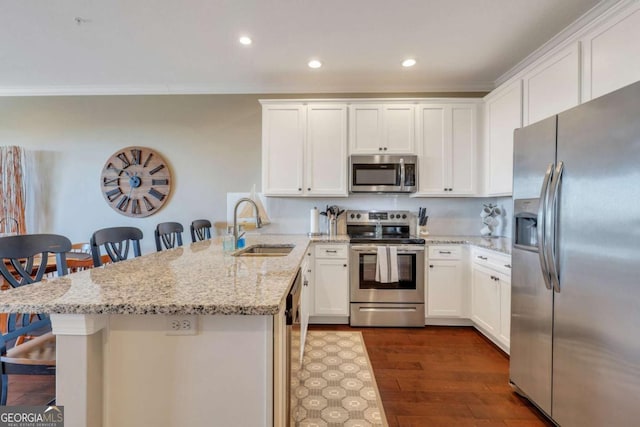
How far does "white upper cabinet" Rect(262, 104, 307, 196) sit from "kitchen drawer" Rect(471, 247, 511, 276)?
1965 millimetres

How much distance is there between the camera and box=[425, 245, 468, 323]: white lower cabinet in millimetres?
A: 2982

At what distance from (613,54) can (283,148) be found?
2714 mm

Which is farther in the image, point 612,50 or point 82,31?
point 82,31

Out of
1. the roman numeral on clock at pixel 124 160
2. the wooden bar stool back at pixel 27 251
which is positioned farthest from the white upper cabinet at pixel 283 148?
the wooden bar stool back at pixel 27 251

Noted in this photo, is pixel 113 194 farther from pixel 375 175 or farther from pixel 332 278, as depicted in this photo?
pixel 375 175

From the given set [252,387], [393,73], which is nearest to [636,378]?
[252,387]

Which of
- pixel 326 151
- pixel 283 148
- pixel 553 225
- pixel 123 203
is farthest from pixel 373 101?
pixel 123 203

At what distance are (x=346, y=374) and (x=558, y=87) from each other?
271 centimetres

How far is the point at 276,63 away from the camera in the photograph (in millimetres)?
2959

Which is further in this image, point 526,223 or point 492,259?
point 492,259

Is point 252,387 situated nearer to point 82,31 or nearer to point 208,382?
point 208,382

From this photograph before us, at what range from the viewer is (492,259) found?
254 cm

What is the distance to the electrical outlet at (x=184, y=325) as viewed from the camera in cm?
94

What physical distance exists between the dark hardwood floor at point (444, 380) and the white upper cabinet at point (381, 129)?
2.00m
